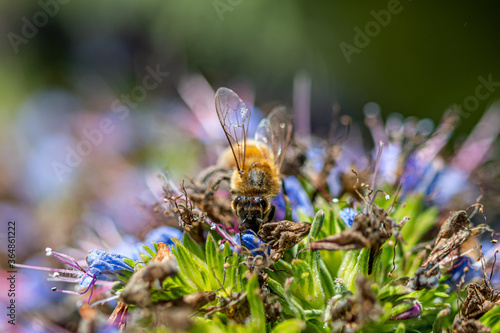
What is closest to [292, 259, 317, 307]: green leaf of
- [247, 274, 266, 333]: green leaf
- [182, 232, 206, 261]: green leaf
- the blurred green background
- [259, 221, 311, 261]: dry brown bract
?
[259, 221, 311, 261]: dry brown bract

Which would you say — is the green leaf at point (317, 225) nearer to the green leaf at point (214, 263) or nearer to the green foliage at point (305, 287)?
the green foliage at point (305, 287)

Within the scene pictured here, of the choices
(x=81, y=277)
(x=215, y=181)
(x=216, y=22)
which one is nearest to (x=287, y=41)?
(x=216, y=22)

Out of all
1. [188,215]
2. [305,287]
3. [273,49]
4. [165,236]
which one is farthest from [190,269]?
[273,49]

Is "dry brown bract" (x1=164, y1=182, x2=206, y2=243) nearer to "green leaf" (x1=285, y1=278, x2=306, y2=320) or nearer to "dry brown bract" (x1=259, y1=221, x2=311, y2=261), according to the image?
"dry brown bract" (x1=259, y1=221, x2=311, y2=261)

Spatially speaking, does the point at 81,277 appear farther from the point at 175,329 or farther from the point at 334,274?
the point at 334,274

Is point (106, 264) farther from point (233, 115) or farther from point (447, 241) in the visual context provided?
point (447, 241)

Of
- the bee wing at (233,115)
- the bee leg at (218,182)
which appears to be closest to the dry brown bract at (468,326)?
the bee wing at (233,115)
